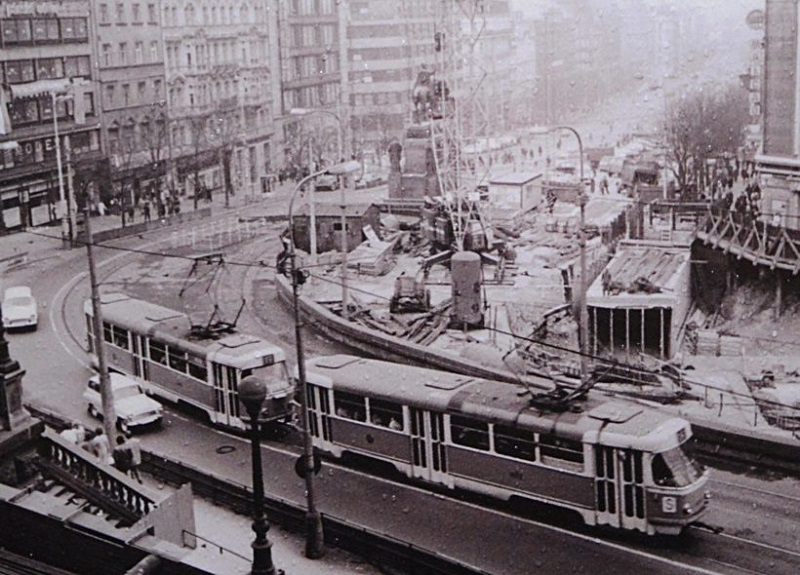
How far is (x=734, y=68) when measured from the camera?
131250 mm

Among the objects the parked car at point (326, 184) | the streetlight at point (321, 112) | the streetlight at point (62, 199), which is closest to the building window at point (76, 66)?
the streetlight at point (62, 199)

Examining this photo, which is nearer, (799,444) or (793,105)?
(799,444)

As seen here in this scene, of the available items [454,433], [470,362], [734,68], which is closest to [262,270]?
[470,362]

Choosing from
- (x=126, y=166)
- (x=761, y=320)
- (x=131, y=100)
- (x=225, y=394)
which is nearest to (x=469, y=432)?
(x=225, y=394)

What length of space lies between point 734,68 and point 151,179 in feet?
292

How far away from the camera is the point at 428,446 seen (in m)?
21.5

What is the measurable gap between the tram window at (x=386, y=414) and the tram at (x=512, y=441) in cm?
3

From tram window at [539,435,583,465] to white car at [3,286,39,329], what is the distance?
2381 cm

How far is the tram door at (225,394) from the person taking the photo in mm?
26016

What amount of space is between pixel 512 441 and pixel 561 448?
1049mm

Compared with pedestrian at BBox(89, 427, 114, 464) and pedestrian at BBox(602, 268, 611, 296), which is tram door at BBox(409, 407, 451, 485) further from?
pedestrian at BBox(602, 268, 611, 296)

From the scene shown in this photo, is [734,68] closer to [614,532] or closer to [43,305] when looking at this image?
[43,305]

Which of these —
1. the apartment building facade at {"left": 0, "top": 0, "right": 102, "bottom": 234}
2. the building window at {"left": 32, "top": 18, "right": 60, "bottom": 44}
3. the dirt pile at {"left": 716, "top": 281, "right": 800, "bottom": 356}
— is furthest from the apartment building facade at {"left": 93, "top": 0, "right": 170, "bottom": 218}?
the dirt pile at {"left": 716, "top": 281, "right": 800, "bottom": 356}

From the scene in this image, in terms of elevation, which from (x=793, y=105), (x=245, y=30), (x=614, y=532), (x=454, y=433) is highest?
(x=245, y=30)
